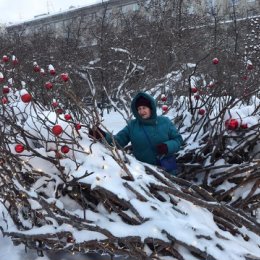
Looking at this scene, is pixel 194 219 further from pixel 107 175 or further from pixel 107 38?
pixel 107 38

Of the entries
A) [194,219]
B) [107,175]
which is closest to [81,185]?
[107,175]

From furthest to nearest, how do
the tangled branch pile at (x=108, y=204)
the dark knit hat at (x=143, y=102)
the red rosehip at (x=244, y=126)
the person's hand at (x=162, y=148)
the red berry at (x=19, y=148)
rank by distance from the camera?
the dark knit hat at (x=143, y=102) < the red rosehip at (x=244, y=126) < the person's hand at (x=162, y=148) < the red berry at (x=19, y=148) < the tangled branch pile at (x=108, y=204)

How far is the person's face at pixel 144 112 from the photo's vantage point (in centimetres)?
289

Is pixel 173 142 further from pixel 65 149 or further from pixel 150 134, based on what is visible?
pixel 65 149

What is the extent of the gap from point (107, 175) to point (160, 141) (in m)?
0.84

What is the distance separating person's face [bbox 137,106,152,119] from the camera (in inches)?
114

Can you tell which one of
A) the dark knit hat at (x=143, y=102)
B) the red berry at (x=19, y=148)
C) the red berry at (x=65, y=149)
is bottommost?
the red berry at (x=65, y=149)

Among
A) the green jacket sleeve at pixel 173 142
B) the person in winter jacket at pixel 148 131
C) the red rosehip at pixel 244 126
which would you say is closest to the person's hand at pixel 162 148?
the green jacket sleeve at pixel 173 142

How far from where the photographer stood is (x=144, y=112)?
290 cm

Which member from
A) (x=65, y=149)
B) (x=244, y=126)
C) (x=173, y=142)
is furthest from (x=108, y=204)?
(x=244, y=126)

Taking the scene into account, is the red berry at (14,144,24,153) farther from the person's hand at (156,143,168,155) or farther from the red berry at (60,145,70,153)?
the person's hand at (156,143,168,155)

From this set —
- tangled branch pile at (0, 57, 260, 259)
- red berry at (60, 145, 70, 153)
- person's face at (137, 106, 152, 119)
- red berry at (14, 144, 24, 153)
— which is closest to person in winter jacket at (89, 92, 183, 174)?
person's face at (137, 106, 152, 119)

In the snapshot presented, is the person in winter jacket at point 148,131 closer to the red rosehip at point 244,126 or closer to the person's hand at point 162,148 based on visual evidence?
the person's hand at point 162,148

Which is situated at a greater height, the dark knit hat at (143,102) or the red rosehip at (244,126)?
the dark knit hat at (143,102)
